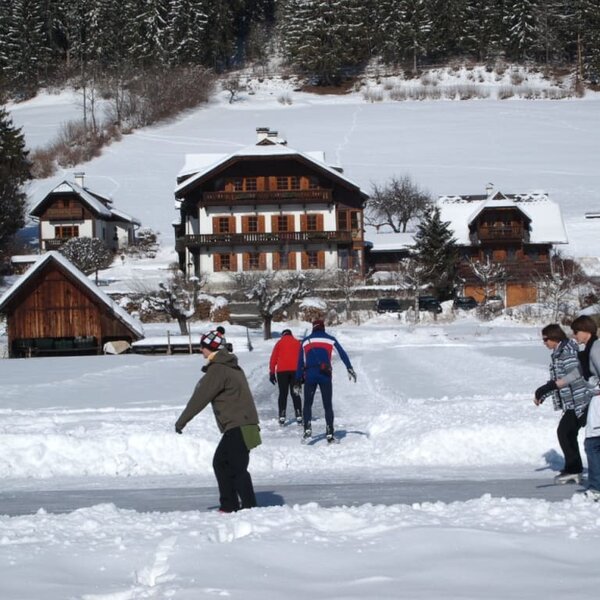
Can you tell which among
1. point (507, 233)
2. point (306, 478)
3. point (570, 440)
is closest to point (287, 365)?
point (306, 478)

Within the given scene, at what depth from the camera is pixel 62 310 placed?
3400 centimetres

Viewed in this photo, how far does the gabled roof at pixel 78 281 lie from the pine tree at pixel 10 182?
3161 centimetres

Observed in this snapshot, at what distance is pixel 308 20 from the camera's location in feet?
421

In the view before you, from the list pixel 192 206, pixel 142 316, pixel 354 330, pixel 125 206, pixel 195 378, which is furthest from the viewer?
pixel 125 206

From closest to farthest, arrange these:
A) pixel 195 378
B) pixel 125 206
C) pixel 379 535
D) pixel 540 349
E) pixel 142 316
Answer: pixel 379 535 < pixel 195 378 < pixel 540 349 < pixel 142 316 < pixel 125 206

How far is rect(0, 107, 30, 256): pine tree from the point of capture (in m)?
65.8

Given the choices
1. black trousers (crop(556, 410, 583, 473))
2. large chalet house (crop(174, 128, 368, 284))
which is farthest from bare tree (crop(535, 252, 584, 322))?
black trousers (crop(556, 410, 583, 473))

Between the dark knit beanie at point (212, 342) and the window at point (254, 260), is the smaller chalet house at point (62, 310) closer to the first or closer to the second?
the dark knit beanie at point (212, 342)

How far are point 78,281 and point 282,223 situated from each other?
110ft

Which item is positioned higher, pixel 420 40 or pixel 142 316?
pixel 420 40

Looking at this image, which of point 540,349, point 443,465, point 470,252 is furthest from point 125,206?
point 443,465

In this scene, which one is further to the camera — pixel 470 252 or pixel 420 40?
pixel 420 40

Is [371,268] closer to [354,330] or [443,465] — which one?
[354,330]

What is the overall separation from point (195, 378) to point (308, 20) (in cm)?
11031
